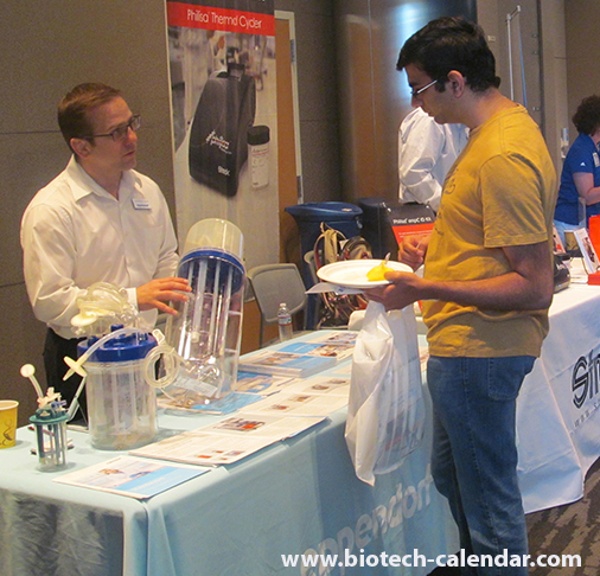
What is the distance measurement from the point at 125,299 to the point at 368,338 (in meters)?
0.57

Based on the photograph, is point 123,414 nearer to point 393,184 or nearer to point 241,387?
point 241,387

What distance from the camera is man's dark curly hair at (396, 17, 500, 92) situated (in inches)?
70.0

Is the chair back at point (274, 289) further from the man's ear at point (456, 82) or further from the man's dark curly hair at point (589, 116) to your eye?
the man's dark curly hair at point (589, 116)

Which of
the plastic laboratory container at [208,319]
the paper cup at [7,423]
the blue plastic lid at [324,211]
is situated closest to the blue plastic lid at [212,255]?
the plastic laboratory container at [208,319]

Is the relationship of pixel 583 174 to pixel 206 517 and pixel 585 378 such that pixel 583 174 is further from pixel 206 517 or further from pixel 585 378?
pixel 206 517

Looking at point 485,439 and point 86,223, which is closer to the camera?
point 485,439

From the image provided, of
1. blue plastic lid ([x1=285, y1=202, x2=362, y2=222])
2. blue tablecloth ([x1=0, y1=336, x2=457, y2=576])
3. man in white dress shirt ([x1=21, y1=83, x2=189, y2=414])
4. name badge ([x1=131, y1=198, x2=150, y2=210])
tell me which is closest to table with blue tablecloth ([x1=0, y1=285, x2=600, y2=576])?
blue tablecloth ([x1=0, y1=336, x2=457, y2=576])

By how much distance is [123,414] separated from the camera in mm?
1798

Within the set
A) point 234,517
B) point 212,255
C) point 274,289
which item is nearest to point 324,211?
point 274,289

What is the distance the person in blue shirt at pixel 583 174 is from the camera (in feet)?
17.3

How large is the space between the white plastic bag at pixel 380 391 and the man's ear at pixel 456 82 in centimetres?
50

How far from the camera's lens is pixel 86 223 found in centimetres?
237

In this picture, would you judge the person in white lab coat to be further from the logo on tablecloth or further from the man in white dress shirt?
the man in white dress shirt

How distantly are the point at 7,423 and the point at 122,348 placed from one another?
0.34 metres
